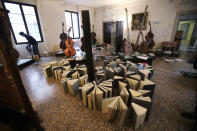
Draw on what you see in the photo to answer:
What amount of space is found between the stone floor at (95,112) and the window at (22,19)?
364cm

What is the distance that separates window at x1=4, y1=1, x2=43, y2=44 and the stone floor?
3643 mm

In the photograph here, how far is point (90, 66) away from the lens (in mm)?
1867

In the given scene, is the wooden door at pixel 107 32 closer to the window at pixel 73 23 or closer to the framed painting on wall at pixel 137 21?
the framed painting on wall at pixel 137 21

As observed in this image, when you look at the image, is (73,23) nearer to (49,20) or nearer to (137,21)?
(49,20)

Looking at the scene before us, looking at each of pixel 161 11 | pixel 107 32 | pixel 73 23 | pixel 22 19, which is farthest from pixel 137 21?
pixel 22 19

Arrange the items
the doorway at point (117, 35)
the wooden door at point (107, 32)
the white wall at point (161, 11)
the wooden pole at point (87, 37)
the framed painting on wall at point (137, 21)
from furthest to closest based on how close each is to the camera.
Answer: the wooden door at point (107, 32) < the framed painting on wall at point (137, 21) < the white wall at point (161, 11) < the doorway at point (117, 35) < the wooden pole at point (87, 37)

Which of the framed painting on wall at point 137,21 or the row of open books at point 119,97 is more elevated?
the framed painting on wall at point 137,21

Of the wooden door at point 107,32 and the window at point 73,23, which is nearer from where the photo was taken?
the window at point 73,23

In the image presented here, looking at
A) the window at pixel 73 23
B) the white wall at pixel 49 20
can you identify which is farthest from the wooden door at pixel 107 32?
the white wall at pixel 49 20

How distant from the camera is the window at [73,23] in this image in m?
6.20

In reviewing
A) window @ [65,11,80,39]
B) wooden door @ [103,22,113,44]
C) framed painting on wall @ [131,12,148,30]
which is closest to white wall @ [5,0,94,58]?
window @ [65,11,80,39]

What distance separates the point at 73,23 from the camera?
6574 millimetres

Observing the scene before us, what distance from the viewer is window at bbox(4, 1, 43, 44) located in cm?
390

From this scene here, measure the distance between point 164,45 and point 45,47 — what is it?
21.9 feet
